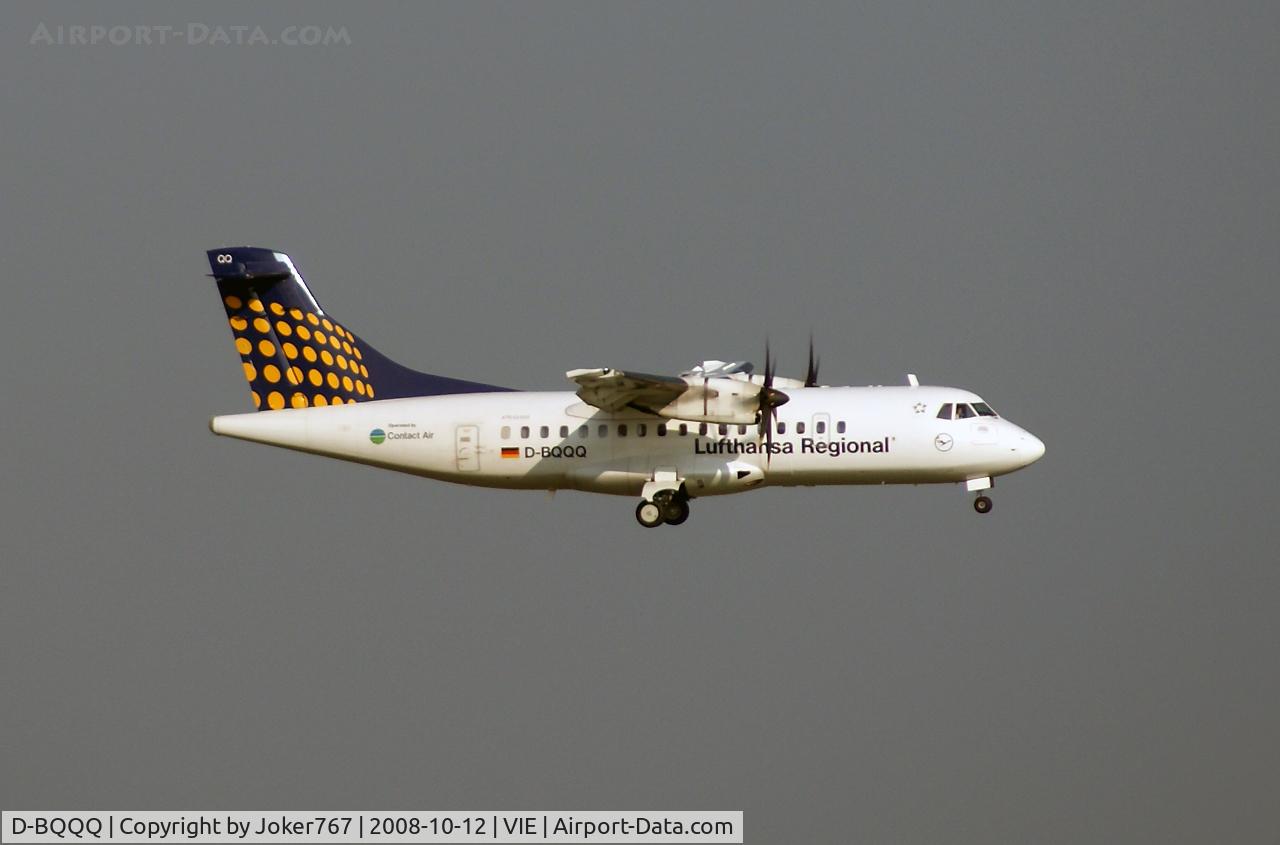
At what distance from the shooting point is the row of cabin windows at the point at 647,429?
130 ft

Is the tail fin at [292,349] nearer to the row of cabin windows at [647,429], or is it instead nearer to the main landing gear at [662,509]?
the row of cabin windows at [647,429]

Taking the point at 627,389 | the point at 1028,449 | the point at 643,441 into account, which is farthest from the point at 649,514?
the point at 1028,449

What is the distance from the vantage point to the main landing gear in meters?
40.1

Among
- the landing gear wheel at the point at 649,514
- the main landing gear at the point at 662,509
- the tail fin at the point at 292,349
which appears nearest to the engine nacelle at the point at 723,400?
the main landing gear at the point at 662,509

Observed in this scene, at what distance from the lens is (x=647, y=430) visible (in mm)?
40250

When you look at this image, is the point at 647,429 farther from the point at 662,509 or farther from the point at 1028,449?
the point at 1028,449

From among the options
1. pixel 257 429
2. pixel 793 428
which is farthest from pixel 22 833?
pixel 793 428

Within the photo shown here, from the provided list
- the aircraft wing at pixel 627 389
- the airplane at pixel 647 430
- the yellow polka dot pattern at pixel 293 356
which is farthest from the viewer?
the yellow polka dot pattern at pixel 293 356

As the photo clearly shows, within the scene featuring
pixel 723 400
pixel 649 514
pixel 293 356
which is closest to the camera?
pixel 723 400

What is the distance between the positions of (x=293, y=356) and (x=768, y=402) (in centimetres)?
979

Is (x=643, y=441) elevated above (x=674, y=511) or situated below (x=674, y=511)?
above

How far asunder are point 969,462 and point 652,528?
6023 millimetres

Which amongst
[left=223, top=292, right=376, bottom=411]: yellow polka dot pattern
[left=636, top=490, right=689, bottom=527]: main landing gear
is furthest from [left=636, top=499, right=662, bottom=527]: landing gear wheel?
[left=223, top=292, right=376, bottom=411]: yellow polka dot pattern

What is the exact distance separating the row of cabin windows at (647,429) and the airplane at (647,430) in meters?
0.03
